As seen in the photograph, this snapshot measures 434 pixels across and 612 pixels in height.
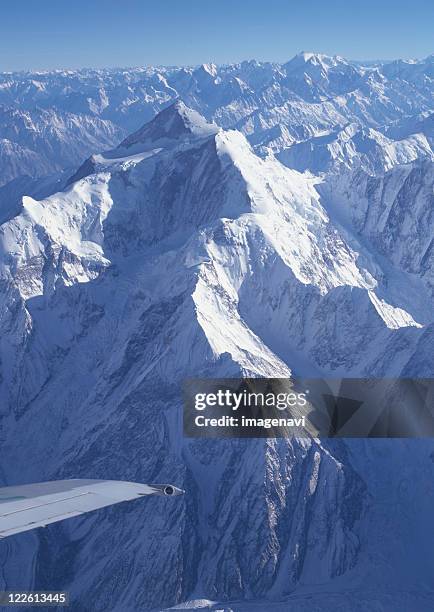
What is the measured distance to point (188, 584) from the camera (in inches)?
7864

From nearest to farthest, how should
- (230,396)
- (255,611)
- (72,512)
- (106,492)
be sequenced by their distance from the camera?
(72,512), (106,492), (230,396), (255,611)

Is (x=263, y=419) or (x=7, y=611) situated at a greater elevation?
(x=263, y=419)

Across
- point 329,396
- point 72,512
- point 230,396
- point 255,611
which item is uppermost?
point 329,396

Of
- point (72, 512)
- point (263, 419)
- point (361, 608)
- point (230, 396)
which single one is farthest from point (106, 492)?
point (361, 608)

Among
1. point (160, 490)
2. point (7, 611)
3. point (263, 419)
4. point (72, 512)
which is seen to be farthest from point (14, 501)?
point (7, 611)

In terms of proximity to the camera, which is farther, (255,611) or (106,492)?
(255,611)

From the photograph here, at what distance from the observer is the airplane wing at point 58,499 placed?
42.8m

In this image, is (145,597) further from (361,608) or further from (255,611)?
(361,608)

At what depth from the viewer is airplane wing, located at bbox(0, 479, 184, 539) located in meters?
42.8

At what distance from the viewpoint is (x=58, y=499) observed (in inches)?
1837

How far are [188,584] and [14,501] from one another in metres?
166

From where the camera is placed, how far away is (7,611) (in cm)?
19038

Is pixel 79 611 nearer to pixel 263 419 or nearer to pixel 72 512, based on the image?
pixel 263 419

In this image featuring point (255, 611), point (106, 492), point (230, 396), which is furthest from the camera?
point (255, 611)
